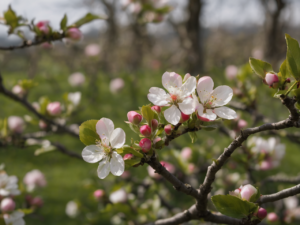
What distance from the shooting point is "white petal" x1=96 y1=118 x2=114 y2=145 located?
1.75 ft

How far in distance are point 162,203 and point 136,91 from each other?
215 cm

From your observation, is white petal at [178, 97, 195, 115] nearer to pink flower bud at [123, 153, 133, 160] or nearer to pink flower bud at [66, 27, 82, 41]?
pink flower bud at [123, 153, 133, 160]

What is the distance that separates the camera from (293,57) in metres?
0.48

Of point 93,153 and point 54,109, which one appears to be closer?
point 93,153

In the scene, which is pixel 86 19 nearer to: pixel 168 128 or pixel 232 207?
pixel 168 128

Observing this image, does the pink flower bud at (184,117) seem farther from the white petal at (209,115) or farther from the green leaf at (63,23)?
the green leaf at (63,23)

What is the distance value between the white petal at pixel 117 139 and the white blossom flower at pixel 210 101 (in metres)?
0.16

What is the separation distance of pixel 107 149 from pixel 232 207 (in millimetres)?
284

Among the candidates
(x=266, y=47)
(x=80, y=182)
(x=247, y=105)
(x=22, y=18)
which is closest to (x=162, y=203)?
(x=247, y=105)

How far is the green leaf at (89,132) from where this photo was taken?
1.78 ft

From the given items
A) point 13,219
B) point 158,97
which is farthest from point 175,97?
point 13,219

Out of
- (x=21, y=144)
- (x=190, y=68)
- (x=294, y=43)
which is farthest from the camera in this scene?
(x=190, y=68)

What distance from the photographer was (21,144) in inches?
45.1

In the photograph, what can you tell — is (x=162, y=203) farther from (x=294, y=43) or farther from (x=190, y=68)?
(x=190, y=68)
